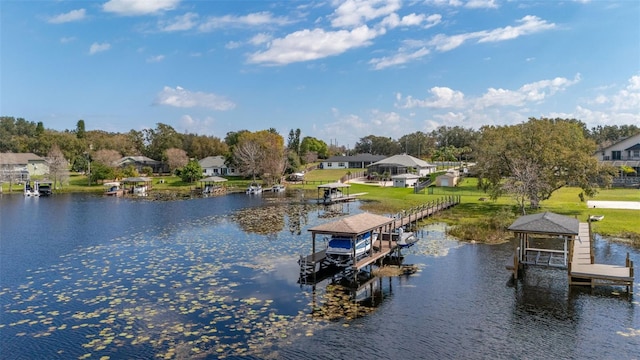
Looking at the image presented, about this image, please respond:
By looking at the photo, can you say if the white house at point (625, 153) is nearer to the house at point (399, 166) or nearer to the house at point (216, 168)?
the house at point (399, 166)

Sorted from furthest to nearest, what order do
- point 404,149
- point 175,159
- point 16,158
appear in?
point 404,149
point 175,159
point 16,158

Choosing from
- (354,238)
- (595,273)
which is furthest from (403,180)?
(595,273)

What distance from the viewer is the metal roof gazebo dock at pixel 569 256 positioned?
72.4 ft

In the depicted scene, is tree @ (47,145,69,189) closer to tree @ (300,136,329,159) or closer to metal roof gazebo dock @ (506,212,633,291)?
tree @ (300,136,329,159)

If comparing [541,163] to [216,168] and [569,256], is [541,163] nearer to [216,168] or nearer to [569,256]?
[569,256]

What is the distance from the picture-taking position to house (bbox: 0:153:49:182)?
288 ft

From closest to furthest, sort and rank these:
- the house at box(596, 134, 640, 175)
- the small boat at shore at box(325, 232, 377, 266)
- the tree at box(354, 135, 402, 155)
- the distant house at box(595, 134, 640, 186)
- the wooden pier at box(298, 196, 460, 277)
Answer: the wooden pier at box(298, 196, 460, 277) < the small boat at shore at box(325, 232, 377, 266) < the distant house at box(595, 134, 640, 186) < the house at box(596, 134, 640, 175) < the tree at box(354, 135, 402, 155)

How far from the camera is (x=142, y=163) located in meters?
111

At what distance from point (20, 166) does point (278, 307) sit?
338 feet

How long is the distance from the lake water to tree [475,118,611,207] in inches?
436

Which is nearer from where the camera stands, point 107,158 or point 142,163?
point 107,158

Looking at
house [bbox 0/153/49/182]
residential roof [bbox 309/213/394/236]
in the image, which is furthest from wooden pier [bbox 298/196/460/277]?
house [bbox 0/153/49/182]

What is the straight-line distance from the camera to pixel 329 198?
58.5 m

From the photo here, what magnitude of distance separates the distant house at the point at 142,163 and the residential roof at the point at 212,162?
473 inches
